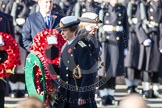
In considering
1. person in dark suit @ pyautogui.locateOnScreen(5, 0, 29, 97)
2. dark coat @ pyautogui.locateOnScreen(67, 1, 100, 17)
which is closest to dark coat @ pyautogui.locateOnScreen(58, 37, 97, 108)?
dark coat @ pyautogui.locateOnScreen(67, 1, 100, 17)

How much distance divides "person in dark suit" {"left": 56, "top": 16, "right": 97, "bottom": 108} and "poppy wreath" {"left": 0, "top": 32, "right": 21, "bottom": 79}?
1.45 m

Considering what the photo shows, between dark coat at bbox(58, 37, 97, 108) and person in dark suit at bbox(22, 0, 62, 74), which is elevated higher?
person in dark suit at bbox(22, 0, 62, 74)

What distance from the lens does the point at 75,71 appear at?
32.0ft

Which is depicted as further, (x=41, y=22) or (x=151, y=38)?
(x=151, y=38)

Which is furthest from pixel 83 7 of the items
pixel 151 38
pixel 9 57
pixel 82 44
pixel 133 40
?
pixel 82 44

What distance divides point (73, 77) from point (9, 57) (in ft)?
5.71

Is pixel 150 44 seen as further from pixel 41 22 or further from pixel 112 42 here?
pixel 41 22

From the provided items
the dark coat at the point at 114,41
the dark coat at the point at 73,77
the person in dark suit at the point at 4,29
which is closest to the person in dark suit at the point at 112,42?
the dark coat at the point at 114,41

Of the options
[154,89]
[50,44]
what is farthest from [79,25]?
[154,89]

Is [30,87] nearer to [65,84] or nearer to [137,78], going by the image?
[65,84]

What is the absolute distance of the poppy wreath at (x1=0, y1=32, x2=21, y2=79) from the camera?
11.2 metres

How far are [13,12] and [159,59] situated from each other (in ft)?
10.5

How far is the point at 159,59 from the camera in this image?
699 inches

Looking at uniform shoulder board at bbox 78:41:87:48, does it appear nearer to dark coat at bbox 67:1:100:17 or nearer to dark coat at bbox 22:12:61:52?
dark coat at bbox 22:12:61:52
